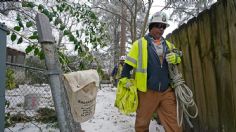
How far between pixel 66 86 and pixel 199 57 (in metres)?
2.16

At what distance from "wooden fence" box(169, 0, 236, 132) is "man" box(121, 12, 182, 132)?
0.33 metres

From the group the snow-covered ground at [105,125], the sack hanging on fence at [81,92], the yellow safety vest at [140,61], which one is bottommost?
the snow-covered ground at [105,125]

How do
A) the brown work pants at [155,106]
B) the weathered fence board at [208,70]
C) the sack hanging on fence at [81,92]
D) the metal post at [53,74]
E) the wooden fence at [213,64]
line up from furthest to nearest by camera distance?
the brown work pants at [155,106] < the weathered fence board at [208,70] < the wooden fence at [213,64] < the sack hanging on fence at [81,92] < the metal post at [53,74]

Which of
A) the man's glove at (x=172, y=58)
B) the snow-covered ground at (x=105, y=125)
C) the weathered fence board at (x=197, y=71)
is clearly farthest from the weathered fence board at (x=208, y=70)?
the snow-covered ground at (x=105, y=125)

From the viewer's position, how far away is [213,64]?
12.3ft

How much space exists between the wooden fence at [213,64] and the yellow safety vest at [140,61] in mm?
470

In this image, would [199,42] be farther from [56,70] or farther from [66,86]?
[56,70]

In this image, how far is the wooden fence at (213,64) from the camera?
10.7 ft

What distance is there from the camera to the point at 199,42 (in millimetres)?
4184

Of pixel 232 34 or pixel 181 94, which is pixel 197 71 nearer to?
pixel 181 94

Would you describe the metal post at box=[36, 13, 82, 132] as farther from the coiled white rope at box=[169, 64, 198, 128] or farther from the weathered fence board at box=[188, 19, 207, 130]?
the weathered fence board at box=[188, 19, 207, 130]

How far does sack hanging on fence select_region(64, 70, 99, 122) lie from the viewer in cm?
264

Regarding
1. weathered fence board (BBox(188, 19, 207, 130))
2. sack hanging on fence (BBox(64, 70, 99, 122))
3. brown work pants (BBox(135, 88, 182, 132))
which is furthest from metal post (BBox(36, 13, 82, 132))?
weathered fence board (BBox(188, 19, 207, 130))

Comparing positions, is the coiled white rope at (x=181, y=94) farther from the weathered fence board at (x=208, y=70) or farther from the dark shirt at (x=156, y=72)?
the weathered fence board at (x=208, y=70)
